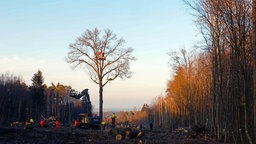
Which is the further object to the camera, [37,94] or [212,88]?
[37,94]

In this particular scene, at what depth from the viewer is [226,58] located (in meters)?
23.8

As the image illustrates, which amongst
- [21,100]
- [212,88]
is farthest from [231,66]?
[21,100]

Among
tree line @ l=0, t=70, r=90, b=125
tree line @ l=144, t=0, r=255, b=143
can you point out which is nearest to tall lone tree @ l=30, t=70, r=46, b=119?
tree line @ l=0, t=70, r=90, b=125

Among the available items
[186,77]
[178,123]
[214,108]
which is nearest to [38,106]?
[178,123]

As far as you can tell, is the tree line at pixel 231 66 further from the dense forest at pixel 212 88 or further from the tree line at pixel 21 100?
the tree line at pixel 21 100

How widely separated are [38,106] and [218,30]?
48271 millimetres

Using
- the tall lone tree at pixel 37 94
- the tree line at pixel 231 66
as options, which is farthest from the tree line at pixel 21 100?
the tree line at pixel 231 66

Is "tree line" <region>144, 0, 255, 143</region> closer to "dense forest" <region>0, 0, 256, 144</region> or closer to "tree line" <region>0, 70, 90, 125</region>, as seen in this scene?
"dense forest" <region>0, 0, 256, 144</region>

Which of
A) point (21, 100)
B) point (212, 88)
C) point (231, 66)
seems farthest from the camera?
point (21, 100)

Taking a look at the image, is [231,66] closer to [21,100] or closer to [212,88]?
[212,88]

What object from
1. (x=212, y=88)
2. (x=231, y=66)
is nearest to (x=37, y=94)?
(x=212, y=88)

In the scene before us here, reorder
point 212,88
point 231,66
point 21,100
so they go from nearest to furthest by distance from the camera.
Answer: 1. point 231,66
2. point 212,88
3. point 21,100

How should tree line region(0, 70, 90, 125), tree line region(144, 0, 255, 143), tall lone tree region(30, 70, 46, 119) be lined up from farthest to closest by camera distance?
tall lone tree region(30, 70, 46, 119)
tree line region(0, 70, 90, 125)
tree line region(144, 0, 255, 143)

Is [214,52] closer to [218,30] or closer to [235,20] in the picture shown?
[218,30]
